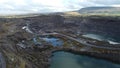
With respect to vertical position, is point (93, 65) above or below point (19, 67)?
below

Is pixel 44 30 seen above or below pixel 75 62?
below

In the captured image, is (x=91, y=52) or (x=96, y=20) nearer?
(x=91, y=52)

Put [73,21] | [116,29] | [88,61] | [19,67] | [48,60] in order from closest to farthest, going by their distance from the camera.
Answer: [19,67] → [48,60] → [88,61] → [116,29] → [73,21]

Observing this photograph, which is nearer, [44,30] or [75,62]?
[75,62]

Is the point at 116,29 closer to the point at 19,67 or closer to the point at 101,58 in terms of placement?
the point at 101,58

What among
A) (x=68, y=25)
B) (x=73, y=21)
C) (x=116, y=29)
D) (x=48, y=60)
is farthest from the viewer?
(x=73, y=21)

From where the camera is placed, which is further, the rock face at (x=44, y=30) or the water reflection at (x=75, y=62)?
the rock face at (x=44, y=30)

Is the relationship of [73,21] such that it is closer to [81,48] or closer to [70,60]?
[81,48]

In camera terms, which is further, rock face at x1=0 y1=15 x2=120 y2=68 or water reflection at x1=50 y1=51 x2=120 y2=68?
rock face at x1=0 y1=15 x2=120 y2=68

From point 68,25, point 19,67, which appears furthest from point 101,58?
point 68,25
